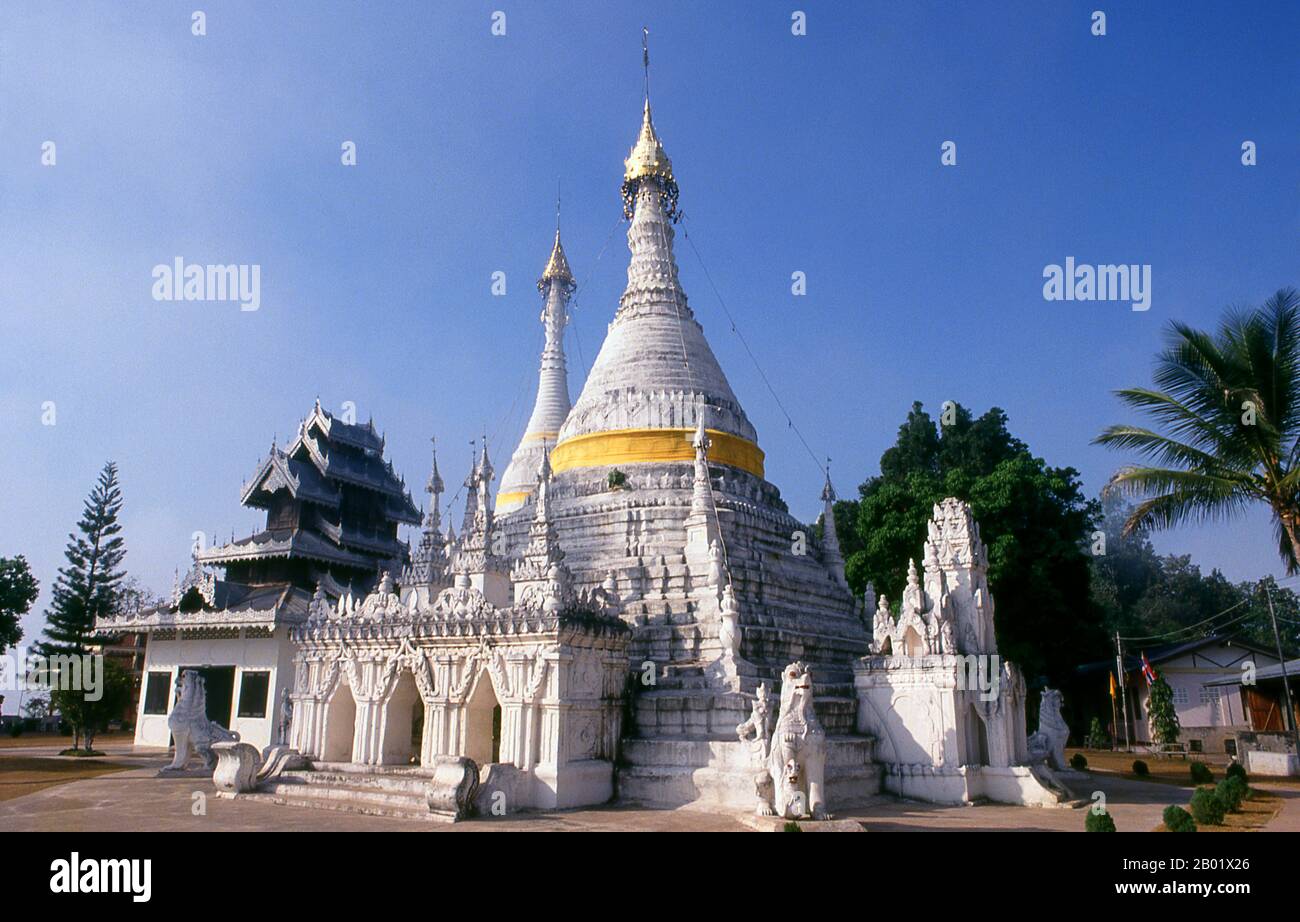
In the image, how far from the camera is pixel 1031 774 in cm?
2030

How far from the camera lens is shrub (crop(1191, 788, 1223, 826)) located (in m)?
16.1

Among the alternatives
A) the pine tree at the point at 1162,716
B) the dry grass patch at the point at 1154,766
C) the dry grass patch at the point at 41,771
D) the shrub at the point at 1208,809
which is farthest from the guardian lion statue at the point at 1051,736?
the dry grass patch at the point at 41,771

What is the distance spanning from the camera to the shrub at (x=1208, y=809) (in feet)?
53.0

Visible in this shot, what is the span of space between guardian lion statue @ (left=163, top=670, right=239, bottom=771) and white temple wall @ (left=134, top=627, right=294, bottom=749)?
527cm

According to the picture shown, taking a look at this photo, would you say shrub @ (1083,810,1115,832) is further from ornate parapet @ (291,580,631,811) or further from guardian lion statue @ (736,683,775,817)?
ornate parapet @ (291,580,631,811)

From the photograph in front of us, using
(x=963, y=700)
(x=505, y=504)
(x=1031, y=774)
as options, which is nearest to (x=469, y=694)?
(x=963, y=700)

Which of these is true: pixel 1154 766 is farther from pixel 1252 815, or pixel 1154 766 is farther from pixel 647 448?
pixel 647 448

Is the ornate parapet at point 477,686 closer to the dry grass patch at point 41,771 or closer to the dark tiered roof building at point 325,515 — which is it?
the dry grass patch at point 41,771

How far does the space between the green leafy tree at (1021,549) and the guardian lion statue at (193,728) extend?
21.9 metres

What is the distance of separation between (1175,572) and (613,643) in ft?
262

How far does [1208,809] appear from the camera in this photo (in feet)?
53.2

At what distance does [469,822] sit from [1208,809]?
1293cm

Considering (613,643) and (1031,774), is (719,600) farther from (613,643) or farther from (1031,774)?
(1031,774)

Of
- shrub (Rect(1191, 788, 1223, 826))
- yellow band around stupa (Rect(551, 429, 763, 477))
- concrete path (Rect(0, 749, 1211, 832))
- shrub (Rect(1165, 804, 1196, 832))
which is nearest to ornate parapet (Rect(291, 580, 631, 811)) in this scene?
concrete path (Rect(0, 749, 1211, 832))
